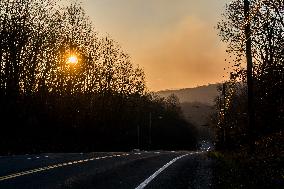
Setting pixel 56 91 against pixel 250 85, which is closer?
pixel 250 85

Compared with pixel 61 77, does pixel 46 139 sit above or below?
below

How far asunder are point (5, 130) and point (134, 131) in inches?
1878

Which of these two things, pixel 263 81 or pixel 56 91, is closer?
pixel 263 81

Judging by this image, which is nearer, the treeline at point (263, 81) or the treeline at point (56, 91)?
the treeline at point (263, 81)

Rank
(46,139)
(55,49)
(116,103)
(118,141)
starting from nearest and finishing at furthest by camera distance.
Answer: (46,139), (55,49), (118,141), (116,103)

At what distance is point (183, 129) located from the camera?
120312 mm

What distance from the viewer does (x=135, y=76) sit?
3228 inches

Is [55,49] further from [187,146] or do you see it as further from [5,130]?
[187,146]

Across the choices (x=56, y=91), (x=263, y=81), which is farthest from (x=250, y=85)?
(x=56, y=91)

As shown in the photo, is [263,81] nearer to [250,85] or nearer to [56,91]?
[250,85]

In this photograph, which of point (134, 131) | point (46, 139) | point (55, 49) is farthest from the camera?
point (134, 131)

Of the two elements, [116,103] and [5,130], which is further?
[116,103]

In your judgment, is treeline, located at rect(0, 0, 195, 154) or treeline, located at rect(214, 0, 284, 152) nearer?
treeline, located at rect(214, 0, 284, 152)

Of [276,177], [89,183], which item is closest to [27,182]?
[89,183]
